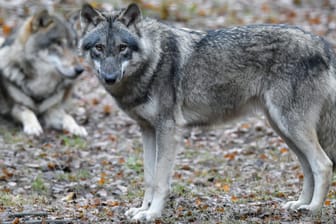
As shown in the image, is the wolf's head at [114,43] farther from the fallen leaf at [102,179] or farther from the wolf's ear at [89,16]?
the fallen leaf at [102,179]

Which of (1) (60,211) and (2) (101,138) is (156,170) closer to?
(1) (60,211)

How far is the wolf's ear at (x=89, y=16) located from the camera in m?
5.89

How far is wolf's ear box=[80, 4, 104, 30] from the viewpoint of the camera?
5.89 meters

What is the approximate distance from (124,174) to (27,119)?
2581mm

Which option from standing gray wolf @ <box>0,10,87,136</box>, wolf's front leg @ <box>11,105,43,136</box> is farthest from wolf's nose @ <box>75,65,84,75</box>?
wolf's front leg @ <box>11,105,43,136</box>

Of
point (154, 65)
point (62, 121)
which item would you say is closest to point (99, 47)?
point (154, 65)

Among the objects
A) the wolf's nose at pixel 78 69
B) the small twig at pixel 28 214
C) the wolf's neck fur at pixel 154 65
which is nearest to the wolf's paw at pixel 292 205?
the wolf's neck fur at pixel 154 65

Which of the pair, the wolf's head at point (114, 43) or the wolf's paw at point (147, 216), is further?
the wolf's paw at point (147, 216)

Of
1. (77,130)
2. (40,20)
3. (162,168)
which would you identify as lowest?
(77,130)

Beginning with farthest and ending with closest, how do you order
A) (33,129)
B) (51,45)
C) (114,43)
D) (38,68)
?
1. (38,68)
2. (51,45)
3. (33,129)
4. (114,43)

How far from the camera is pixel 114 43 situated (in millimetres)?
5703

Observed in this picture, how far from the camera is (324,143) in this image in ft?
20.2

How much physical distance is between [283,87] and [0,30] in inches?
352

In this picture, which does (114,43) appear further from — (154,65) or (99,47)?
(154,65)
